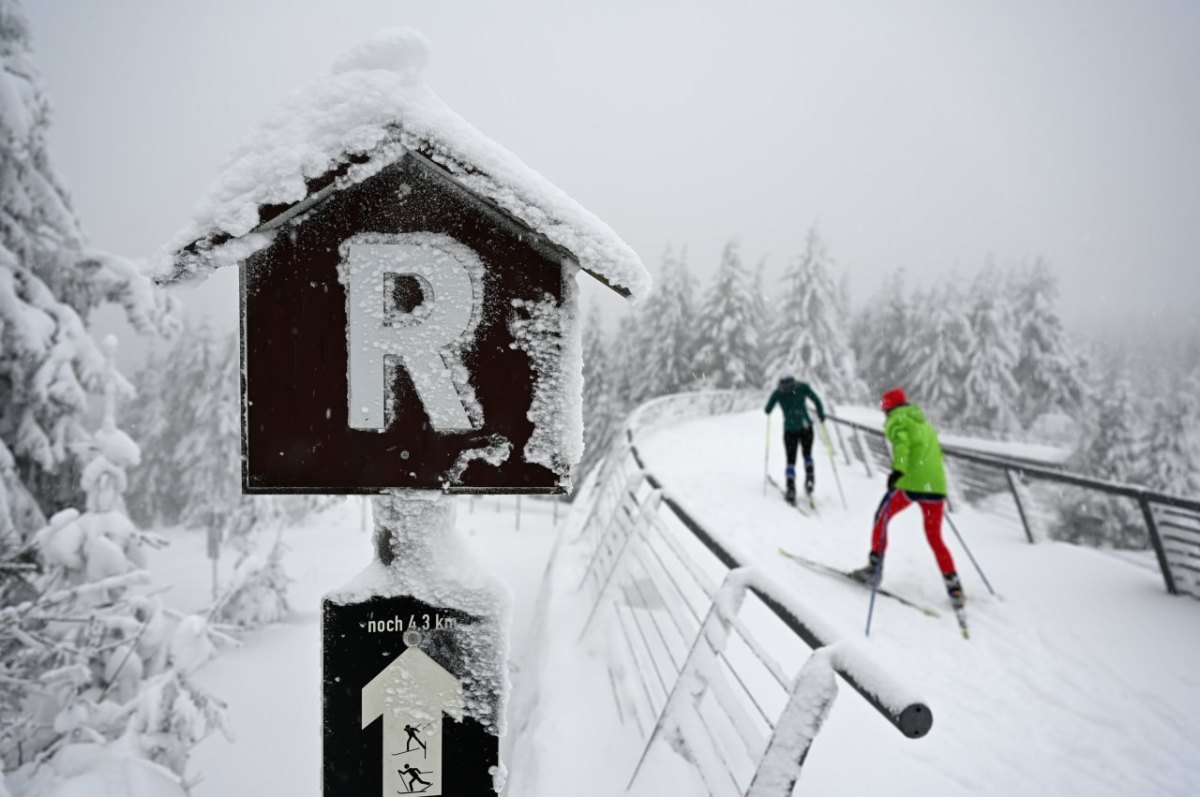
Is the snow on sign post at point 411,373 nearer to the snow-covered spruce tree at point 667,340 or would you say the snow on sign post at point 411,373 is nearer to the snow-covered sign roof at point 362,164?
the snow-covered sign roof at point 362,164

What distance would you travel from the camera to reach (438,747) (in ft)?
5.64

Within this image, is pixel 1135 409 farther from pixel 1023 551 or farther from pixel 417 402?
pixel 417 402

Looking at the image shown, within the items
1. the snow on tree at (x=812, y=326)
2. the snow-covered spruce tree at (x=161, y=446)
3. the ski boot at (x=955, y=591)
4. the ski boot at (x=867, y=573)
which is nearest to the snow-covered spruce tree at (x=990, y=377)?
the snow on tree at (x=812, y=326)

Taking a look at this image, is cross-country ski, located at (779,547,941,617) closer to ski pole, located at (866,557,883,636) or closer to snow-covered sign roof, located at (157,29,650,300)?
ski pole, located at (866,557,883,636)

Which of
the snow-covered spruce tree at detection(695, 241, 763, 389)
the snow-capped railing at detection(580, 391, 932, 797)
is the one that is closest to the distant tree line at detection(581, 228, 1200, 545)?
the snow-covered spruce tree at detection(695, 241, 763, 389)

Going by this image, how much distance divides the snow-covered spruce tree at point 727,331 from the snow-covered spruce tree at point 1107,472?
1630 cm

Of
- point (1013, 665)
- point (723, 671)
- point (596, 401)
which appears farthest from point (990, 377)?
point (723, 671)

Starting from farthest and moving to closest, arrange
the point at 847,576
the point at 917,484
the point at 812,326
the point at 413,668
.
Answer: the point at 812,326 → the point at 847,576 → the point at 917,484 → the point at 413,668

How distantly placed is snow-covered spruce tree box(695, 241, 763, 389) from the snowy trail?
24.7m

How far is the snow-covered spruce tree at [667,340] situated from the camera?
34.2m

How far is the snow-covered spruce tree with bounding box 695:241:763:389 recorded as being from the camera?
33.0m

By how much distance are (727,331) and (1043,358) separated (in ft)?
80.3

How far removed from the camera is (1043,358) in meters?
39.5

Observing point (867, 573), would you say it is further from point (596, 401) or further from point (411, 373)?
point (596, 401)
